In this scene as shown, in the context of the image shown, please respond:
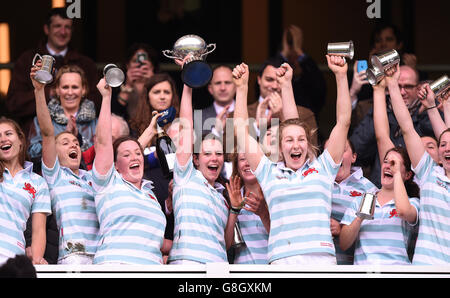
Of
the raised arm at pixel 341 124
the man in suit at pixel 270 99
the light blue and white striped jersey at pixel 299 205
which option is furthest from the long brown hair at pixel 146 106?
the raised arm at pixel 341 124

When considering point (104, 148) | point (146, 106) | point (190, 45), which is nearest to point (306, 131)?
point (190, 45)

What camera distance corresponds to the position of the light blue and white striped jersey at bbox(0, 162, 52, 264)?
534 cm

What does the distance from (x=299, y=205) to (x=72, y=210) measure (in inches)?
49.5

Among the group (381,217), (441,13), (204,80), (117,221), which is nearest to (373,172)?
(381,217)

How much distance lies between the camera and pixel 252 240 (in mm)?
5695

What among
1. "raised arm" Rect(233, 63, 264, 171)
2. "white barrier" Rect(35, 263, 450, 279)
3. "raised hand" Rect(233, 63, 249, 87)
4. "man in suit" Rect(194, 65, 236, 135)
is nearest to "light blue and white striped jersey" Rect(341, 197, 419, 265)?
"white barrier" Rect(35, 263, 450, 279)

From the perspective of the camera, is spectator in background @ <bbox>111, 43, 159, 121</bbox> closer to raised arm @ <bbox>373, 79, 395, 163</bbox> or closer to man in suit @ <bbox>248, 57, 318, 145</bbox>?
man in suit @ <bbox>248, 57, 318, 145</bbox>

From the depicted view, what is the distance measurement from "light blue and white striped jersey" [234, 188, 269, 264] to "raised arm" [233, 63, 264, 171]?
0.34 meters

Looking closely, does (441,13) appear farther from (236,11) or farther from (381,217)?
(381,217)

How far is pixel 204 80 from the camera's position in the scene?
219 inches

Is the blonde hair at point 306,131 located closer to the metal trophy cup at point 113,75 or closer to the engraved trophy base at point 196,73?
the engraved trophy base at point 196,73

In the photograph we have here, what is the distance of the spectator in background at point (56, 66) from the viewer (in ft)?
22.1

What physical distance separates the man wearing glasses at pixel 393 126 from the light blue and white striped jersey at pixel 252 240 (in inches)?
41.1

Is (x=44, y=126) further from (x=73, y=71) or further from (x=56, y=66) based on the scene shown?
(x=56, y=66)
